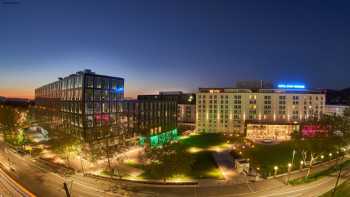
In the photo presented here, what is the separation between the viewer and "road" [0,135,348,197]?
130 ft

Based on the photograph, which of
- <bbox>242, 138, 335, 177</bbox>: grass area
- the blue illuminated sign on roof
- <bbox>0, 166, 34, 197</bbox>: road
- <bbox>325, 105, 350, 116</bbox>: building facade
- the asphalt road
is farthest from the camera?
<bbox>325, 105, 350, 116</bbox>: building facade

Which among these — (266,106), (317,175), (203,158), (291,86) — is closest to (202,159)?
(203,158)

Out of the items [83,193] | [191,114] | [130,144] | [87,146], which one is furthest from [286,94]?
[83,193]

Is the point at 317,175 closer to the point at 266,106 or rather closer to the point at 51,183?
the point at 51,183

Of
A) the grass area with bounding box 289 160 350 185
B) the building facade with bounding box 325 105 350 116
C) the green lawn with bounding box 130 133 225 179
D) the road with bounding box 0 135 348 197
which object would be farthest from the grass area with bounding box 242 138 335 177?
the building facade with bounding box 325 105 350 116

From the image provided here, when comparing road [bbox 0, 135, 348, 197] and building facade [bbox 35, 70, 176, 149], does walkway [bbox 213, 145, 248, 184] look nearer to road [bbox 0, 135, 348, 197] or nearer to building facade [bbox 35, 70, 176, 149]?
road [bbox 0, 135, 348, 197]

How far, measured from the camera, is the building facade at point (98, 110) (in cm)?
5931

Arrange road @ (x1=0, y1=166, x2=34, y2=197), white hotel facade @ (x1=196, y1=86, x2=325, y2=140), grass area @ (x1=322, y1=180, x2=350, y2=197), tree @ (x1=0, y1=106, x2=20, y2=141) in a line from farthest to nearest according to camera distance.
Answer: white hotel facade @ (x1=196, y1=86, x2=325, y2=140) < tree @ (x1=0, y1=106, x2=20, y2=141) < road @ (x1=0, y1=166, x2=34, y2=197) < grass area @ (x1=322, y1=180, x2=350, y2=197)

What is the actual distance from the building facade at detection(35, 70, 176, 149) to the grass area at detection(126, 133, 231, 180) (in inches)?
543

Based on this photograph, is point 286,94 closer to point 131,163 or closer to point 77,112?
point 131,163

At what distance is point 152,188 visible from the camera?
4194cm

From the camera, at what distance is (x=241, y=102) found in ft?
342

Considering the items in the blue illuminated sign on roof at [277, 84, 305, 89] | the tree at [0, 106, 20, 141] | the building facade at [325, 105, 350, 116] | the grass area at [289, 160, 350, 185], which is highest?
the blue illuminated sign on roof at [277, 84, 305, 89]

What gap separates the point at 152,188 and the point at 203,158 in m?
24.0
